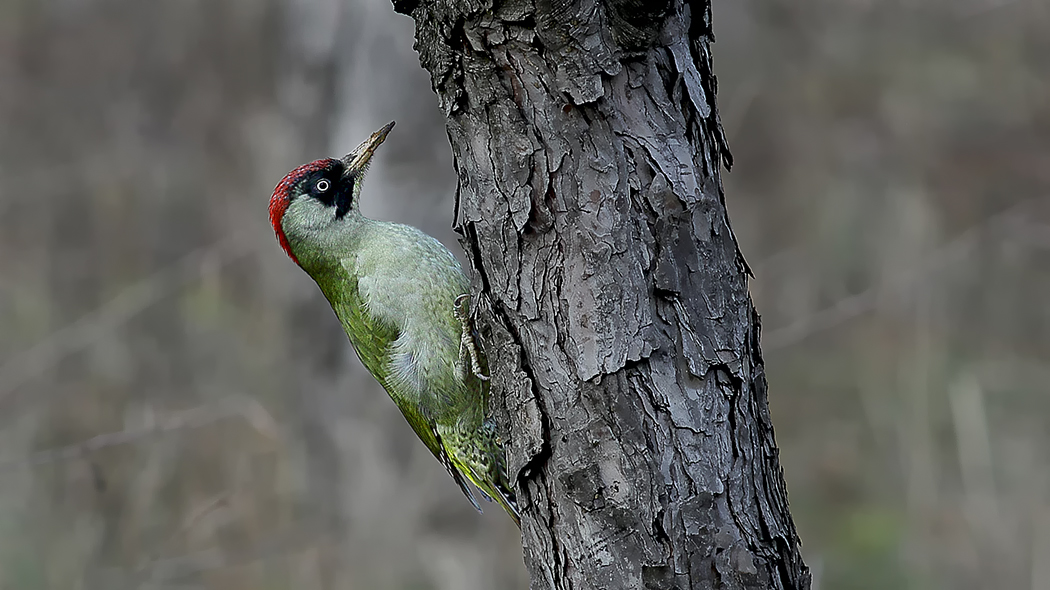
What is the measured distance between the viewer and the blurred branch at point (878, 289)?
411 cm

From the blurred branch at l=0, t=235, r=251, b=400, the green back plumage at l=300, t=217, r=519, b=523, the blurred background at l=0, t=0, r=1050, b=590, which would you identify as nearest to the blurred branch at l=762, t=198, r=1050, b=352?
the blurred background at l=0, t=0, r=1050, b=590

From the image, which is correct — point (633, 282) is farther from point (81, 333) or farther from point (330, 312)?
point (81, 333)

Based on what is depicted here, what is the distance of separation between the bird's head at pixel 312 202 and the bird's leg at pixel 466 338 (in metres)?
0.57

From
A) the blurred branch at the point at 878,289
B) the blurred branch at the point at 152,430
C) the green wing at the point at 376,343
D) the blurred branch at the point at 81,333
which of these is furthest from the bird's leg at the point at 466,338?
the blurred branch at the point at 81,333

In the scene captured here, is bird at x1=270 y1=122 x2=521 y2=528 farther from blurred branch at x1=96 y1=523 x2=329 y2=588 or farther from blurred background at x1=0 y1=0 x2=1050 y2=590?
blurred branch at x1=96 y1=523 x2=329 y2=588

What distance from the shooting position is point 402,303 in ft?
10.1

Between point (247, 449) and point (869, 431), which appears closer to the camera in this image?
point (247, 449)

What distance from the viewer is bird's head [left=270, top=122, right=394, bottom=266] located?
10.6ft

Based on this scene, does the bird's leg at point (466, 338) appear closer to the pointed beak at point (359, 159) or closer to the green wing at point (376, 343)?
the green wing at point (376, 343)

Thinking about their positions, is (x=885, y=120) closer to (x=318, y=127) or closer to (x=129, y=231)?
(x=318, y=127)

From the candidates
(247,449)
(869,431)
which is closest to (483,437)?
(247,449)

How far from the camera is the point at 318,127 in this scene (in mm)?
4672

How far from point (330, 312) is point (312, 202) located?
4.74ft

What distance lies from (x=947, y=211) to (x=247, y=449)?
6.32 meters
